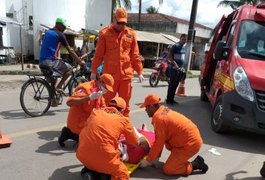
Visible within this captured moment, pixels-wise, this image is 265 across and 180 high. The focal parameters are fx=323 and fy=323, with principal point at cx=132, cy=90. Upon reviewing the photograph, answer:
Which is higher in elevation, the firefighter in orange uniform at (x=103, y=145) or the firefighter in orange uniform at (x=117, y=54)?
the firefighter in orange uniform at (x=117, y=54)

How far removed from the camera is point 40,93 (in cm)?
632

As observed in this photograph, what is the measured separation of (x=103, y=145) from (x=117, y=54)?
7.05ft

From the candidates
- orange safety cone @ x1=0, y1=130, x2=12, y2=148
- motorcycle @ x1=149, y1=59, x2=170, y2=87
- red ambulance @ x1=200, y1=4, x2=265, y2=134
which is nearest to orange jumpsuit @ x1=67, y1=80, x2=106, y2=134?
orange safety cone @ x1=0, y1=130, x2=12, y2=148

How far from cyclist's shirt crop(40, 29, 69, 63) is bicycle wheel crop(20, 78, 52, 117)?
496 millimetres

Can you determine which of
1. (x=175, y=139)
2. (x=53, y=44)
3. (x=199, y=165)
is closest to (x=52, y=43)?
(x=53, y=44)

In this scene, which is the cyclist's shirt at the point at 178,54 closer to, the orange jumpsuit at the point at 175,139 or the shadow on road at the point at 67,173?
the orange jumpsuit at the point at 175,139

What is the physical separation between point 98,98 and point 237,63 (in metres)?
2.55

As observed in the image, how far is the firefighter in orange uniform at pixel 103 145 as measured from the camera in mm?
3393

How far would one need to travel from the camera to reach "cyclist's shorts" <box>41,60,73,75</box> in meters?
6.29

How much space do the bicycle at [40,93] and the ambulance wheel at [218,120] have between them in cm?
309

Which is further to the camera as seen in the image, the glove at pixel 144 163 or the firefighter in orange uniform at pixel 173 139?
the glove at pixel 144 163

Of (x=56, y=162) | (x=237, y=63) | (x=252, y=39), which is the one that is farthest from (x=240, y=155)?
(x=56, y=162)

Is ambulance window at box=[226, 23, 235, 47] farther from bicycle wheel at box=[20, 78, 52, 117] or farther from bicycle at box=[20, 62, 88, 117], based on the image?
bicycle wheel at box=[20, 78, 52, 117]

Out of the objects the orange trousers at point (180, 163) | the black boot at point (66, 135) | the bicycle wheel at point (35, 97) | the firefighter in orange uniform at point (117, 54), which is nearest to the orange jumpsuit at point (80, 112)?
the black boot at point (66, 135)
